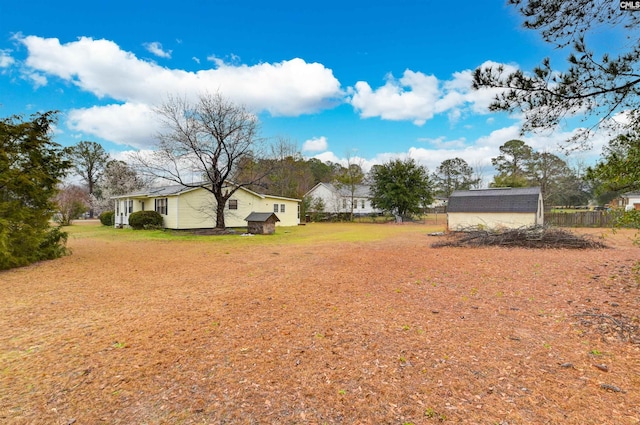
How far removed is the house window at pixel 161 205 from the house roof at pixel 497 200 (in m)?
19.2

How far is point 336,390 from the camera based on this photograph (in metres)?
2.74

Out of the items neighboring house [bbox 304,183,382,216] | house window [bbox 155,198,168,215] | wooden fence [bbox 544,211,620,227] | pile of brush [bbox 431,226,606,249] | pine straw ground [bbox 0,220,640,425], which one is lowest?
pine straw ground [bbox 0,220,640,425]

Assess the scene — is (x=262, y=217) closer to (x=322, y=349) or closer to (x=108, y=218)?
(x=322, y=349)

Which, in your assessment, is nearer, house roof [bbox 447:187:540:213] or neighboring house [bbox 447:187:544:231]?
neighboring house [bbox 447:187:544:231]

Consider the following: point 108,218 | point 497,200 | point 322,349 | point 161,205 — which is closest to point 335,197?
point 161,205

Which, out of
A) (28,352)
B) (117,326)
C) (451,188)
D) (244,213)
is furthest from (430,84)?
(451,188)

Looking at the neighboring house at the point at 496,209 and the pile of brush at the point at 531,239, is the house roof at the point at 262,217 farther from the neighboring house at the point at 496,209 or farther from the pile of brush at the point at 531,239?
the neighboring house at the point at 496,209

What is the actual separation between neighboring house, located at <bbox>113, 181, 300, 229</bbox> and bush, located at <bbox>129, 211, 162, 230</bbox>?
0.57m

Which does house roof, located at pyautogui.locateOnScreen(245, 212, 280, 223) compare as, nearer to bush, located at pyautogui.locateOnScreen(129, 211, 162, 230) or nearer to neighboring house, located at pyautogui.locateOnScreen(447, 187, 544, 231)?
bush, located at pyautogui.locateOnScreen(129, 211, 162, 230)

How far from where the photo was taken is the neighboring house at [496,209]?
16.1 metres

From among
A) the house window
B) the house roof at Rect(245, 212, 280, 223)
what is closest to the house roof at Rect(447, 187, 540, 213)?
the house roof at Rect(245, 212, 280, 223)

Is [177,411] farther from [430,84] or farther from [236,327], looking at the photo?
[430,84]

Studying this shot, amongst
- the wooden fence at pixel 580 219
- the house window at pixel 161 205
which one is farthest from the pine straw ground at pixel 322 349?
the wooden fence at pixel 580 219

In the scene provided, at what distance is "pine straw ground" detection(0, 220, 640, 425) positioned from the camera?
2.47 metres
